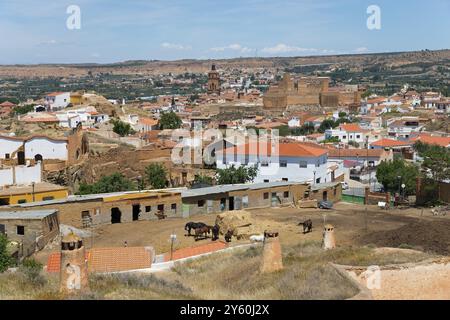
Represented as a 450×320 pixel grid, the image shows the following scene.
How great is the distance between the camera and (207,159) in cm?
3838

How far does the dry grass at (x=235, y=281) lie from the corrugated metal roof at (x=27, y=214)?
21.6 feet

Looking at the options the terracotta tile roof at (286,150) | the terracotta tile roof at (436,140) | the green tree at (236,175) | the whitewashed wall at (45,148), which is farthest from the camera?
the terracotta tile roof at (436,140)

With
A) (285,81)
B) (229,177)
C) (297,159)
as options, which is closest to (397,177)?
(297,159)

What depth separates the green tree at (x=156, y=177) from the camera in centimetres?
3162

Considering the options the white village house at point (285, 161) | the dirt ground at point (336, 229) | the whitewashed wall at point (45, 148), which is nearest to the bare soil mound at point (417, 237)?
the dirt ground at point (336, 229)

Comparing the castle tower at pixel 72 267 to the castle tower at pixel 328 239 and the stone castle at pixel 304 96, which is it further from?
the stone castle at pixel 304 96

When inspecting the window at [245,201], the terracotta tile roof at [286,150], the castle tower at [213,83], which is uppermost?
the castle tower at [213,83]

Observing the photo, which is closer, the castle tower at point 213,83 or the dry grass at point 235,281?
the dry grass at point 235,281

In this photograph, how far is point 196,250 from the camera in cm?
1775

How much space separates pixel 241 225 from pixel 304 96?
8506cm

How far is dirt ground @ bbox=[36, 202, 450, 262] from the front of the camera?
18.7 metres

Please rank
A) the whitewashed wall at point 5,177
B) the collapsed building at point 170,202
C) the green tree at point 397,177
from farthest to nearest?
the green tree at point 397,177
the whitewashed wall at point 5,177
the collapsed building at point 170,202

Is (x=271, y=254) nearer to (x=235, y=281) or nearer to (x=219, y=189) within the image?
(x=235, y=281)
